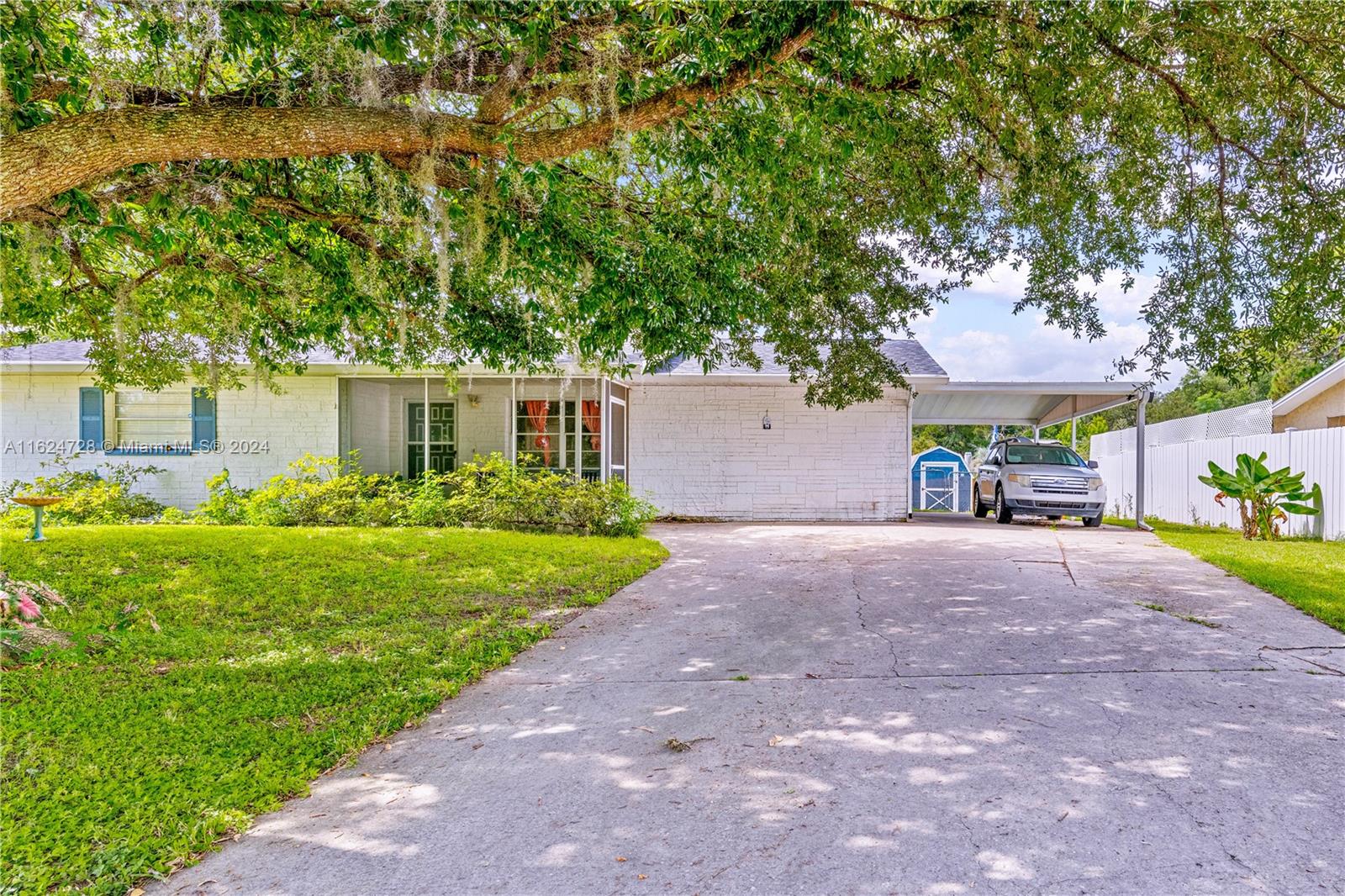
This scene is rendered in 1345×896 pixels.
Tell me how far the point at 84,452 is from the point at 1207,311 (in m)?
16.9

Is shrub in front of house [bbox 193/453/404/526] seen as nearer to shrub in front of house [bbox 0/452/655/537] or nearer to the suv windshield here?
shrub in front of house [bbox 0/452/655/537]

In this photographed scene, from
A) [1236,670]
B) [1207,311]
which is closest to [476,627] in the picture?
[1236,670]

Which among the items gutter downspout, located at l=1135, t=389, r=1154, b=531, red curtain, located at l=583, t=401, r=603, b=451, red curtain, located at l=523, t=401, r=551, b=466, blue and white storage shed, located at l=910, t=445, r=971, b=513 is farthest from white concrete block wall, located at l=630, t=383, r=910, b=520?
blue and white storage shed, located at l=910, t=445, r=971, b=513

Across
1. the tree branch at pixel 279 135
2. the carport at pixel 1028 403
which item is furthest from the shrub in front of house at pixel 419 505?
the carport at pixel 1028 403

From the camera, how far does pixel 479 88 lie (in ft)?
17.9

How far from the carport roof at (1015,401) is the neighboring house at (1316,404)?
476 cm

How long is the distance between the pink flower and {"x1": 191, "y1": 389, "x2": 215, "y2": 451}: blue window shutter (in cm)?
950

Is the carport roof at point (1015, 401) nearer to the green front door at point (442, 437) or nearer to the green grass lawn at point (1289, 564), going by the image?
the green grass lawn at point (1289, 564)

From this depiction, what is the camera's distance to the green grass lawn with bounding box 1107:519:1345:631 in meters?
6.19

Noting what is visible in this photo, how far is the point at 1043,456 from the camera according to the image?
1439cm

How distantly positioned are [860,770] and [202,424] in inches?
549

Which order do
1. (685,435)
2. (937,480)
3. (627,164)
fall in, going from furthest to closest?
(937,480)
(685,435)
(627,164)

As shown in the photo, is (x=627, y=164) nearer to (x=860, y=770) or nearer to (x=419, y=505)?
(x=860, y=770)

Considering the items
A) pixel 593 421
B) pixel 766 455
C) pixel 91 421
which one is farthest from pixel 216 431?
pixel 766 455
